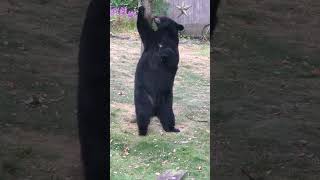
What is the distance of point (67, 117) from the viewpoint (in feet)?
7.27

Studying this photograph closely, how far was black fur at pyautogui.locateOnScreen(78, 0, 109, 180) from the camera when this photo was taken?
2211 mm

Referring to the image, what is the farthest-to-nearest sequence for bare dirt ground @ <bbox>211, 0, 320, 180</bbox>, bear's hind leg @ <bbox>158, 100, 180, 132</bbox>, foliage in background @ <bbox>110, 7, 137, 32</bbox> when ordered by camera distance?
foliage in background @ <bbox>110, 7, 137, 32</bbox>
bear's hind leg @ <bbox>158, 100, 180, 132</bbox>
bare dirt ground @ <bbox>211, 0, 320, 180</bbox>

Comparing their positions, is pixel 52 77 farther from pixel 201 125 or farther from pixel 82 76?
pixel 201 125

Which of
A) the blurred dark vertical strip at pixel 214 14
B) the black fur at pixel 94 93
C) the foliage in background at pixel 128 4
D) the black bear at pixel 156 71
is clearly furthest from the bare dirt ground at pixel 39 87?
the foliage in background at pixel 128 4

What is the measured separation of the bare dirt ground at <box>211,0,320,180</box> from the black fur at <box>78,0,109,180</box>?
Answer: 1.55 ft

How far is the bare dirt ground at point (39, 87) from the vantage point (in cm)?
219

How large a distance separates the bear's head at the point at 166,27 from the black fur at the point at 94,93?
579 mm

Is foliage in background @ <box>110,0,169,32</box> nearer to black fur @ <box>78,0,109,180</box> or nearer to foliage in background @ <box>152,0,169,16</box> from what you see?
foliage in background @ <box>152,0,169,16</box>

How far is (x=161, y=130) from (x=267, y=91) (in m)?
1.16

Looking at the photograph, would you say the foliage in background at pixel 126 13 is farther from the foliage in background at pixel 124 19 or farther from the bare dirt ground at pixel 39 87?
the bare dirt ground at pixel 39 87

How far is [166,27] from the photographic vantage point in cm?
279

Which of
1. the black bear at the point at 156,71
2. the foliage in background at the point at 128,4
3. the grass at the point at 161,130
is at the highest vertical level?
the foliage in background at the point at 128,4

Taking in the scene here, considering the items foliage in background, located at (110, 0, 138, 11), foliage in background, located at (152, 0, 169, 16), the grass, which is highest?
foliage in background, located at (152, 0, 169, 16)

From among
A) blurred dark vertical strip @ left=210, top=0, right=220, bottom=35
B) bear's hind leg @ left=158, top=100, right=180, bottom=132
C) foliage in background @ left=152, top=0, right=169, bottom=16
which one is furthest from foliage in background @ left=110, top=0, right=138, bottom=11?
blurred dark vertical strip @ left=210, top=0, right=220, bottom=35
